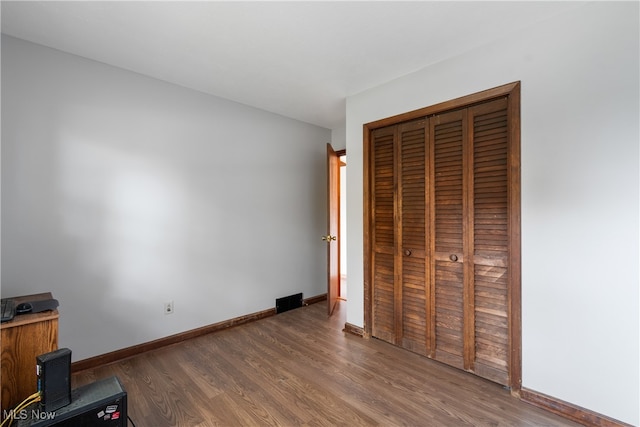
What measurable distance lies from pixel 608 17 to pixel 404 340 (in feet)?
8.15

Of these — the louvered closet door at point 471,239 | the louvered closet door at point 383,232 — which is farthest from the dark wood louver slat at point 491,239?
the louvered closet door at point 383,232

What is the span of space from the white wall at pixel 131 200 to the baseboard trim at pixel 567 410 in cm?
249

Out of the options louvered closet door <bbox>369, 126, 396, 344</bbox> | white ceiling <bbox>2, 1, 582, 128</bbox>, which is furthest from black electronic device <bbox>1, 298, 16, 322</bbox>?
louvered closet door <bbox>369, 126, 396, 344</bbox>

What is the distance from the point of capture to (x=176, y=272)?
2.70 meters

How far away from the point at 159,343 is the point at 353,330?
1.76m

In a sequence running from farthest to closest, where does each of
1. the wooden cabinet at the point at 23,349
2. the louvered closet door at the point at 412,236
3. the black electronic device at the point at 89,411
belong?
the louvered closet door at the point at 412,236, the wooden cabinet at the point at 23,349, the black electronic device at the point at 89,411

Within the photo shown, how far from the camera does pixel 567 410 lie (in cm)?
170

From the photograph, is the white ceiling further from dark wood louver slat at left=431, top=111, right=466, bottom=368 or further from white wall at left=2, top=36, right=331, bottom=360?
dark wood louver slat at left=431, top=111, right=466, bottom=368

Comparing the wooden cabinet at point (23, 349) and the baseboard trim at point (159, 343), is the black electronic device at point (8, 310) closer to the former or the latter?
the wooden cabinet at point (23, 349)

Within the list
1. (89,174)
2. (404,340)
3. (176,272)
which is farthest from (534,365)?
(89,174)

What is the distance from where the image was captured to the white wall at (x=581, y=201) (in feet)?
5.06

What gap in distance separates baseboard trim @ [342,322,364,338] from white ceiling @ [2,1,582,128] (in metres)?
2.29

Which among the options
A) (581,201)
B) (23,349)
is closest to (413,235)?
(581,201)

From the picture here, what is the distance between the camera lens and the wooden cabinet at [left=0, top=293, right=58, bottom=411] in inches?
53.2
